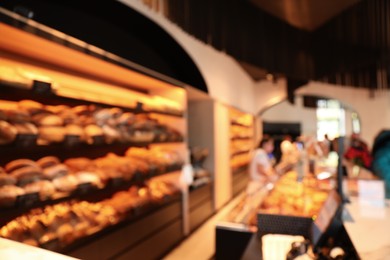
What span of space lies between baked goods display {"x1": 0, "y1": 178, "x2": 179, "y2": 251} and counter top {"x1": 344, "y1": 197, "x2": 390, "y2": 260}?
1.83m

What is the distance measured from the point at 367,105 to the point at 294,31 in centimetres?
658

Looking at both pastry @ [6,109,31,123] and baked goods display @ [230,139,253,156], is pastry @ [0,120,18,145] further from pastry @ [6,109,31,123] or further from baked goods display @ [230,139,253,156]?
baked goods display @ [230,139,253,156]

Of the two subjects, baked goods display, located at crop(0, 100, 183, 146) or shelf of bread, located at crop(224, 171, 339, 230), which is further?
baked goods display, located at crop(0, 100, 183, 146)

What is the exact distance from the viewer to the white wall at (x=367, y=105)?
31.1ft

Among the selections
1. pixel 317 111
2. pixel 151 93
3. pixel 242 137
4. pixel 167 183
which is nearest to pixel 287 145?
pixel 167 183

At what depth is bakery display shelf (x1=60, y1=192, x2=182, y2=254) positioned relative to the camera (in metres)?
2.24

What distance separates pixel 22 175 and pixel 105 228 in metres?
0.86

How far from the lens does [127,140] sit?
3.05 meters

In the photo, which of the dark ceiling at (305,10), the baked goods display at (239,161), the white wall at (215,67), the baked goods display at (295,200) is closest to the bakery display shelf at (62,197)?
the baked goods display at (295,200)

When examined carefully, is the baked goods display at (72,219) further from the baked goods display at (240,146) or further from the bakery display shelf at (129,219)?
the baked goods display at (240,146)

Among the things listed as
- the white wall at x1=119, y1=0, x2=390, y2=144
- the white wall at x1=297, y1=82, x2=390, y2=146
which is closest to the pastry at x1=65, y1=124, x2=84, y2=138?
the white wall at x1=119, y1=0, x2=390, y2=144

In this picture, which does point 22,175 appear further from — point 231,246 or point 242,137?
point 242,137

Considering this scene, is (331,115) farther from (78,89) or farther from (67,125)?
(67,125)

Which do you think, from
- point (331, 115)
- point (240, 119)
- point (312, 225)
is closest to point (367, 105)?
point (240, 119)
